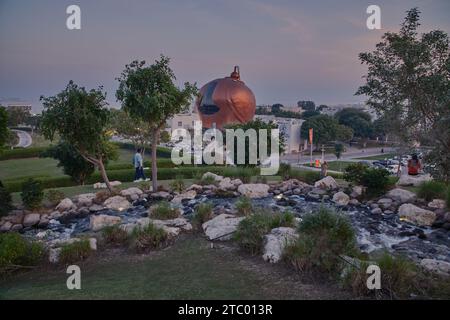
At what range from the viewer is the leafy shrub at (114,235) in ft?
26.1

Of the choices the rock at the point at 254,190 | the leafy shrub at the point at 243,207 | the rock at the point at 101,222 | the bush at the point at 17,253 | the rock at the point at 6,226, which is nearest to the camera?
the bush at the point at 17,253

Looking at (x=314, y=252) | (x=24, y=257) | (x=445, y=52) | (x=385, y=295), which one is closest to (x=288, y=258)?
(x=314, y=252)

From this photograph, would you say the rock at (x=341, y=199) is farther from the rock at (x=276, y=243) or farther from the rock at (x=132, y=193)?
the rock at (x=132, y=193)

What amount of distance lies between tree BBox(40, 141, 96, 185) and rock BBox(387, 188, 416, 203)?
1223 cm

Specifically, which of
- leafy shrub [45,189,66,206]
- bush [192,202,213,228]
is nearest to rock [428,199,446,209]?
bush [192,202,213,228]

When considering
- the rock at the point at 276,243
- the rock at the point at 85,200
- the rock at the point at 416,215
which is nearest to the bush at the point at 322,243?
the rock at the point at 276,243

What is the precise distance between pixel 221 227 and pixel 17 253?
14.0 feet

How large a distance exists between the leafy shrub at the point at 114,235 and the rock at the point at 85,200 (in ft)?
14.1

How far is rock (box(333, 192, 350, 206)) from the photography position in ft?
38.9

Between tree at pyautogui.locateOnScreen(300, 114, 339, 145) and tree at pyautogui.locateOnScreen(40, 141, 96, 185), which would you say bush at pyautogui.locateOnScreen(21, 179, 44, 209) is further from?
tree at pyautogui.locateOnScreen(300, 114, 339, 145)

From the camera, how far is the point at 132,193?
12906mm

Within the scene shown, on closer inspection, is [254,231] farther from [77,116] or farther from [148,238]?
[77,116]

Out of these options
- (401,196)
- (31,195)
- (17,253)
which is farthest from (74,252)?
(401,196)
